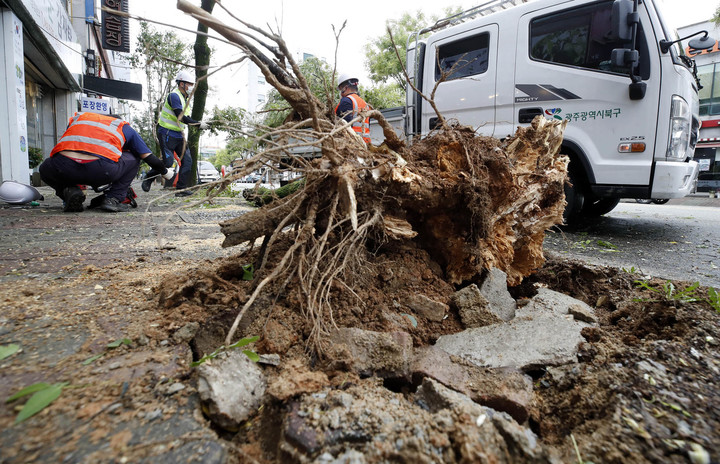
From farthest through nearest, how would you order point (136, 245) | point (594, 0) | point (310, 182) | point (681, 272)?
point (594, 0) < point (136, 245) < point (681, 272) < point (310, 182)

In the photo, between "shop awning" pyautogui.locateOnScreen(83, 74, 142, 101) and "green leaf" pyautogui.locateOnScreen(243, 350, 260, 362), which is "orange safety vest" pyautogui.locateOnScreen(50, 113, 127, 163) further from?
"shop awning" pyautogui.locateOnScreen(83, 74, 142, 101)

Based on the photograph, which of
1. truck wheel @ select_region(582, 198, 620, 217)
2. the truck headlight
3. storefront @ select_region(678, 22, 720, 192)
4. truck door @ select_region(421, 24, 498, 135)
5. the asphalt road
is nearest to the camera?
the asphalt road

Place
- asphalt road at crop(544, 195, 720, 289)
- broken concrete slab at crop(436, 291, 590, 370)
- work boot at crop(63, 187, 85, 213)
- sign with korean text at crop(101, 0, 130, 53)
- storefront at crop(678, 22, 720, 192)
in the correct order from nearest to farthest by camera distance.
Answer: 1. broken concrete slab at crop(436, 291, 590, 370)
2. asphalt road at crop(544, 195, 720, 289)
3. work boot at crop(63, 187, 85, 213)
4. sign with korean text at crop(101, 0, 130, 53)
5. storefront at crop(678, 22, 720, 192)

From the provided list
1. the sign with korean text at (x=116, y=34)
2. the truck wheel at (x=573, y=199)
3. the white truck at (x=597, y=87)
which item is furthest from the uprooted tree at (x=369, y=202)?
the sign with korean text at (x=116, y=34)

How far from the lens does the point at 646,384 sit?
1.30m

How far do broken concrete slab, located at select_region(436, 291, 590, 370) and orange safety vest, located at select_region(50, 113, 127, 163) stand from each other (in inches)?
195

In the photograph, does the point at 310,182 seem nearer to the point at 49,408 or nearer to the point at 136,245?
the point at 49,408

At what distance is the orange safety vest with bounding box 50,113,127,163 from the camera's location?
4.73 m

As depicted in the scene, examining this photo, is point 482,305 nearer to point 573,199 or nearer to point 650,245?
point 650,245

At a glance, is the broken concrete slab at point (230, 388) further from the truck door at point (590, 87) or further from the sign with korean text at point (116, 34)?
the sign with korean text at point (116, 34)

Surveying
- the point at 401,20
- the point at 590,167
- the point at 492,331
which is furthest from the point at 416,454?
the point at 401,20

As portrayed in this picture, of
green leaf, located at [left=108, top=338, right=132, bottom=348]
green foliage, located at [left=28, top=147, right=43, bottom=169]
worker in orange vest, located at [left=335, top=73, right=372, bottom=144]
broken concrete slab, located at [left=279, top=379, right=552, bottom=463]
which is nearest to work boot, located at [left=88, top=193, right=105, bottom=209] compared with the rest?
worker in orange vest, located at [left=335, top=73, right=372, bottom=144]

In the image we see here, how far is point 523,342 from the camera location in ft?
5.82

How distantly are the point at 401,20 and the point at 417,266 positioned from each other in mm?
25541
